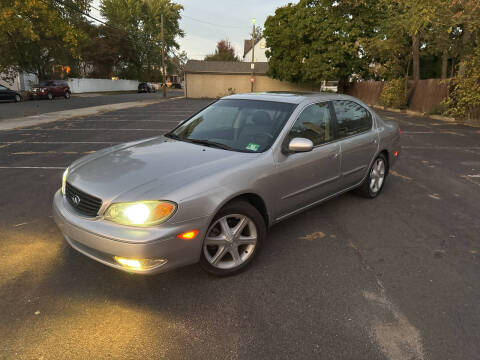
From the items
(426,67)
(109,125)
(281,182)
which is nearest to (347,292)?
(281,182)

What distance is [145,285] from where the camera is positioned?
9.72ft

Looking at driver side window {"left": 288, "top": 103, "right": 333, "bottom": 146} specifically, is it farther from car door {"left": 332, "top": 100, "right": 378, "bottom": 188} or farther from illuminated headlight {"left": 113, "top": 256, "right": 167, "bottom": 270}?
illuminated headlight {"left": 113, "top": 256, "right": 167, "bottom": 270}

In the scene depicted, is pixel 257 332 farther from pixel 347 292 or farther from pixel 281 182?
pixel 281 182

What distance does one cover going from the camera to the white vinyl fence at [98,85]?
42.7m

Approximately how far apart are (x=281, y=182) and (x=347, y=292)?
45.7 inches

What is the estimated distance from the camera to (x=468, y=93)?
15.5 metres

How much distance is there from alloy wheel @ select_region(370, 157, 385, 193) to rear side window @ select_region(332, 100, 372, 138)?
2.04 ft

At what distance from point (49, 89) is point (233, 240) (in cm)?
3002

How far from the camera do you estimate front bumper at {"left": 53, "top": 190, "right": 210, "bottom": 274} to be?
251 cm

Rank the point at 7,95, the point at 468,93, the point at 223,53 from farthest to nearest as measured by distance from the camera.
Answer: the point at 223,53 < the point at 7,95 < the point at 468,93

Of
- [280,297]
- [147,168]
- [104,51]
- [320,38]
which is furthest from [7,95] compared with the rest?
[104,51]

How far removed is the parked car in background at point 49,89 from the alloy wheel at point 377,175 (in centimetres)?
2907

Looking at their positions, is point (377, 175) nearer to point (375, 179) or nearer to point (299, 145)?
point (375, 179)

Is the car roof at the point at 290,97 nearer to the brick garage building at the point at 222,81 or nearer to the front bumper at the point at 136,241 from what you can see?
the front bumper at the point at 136,241
